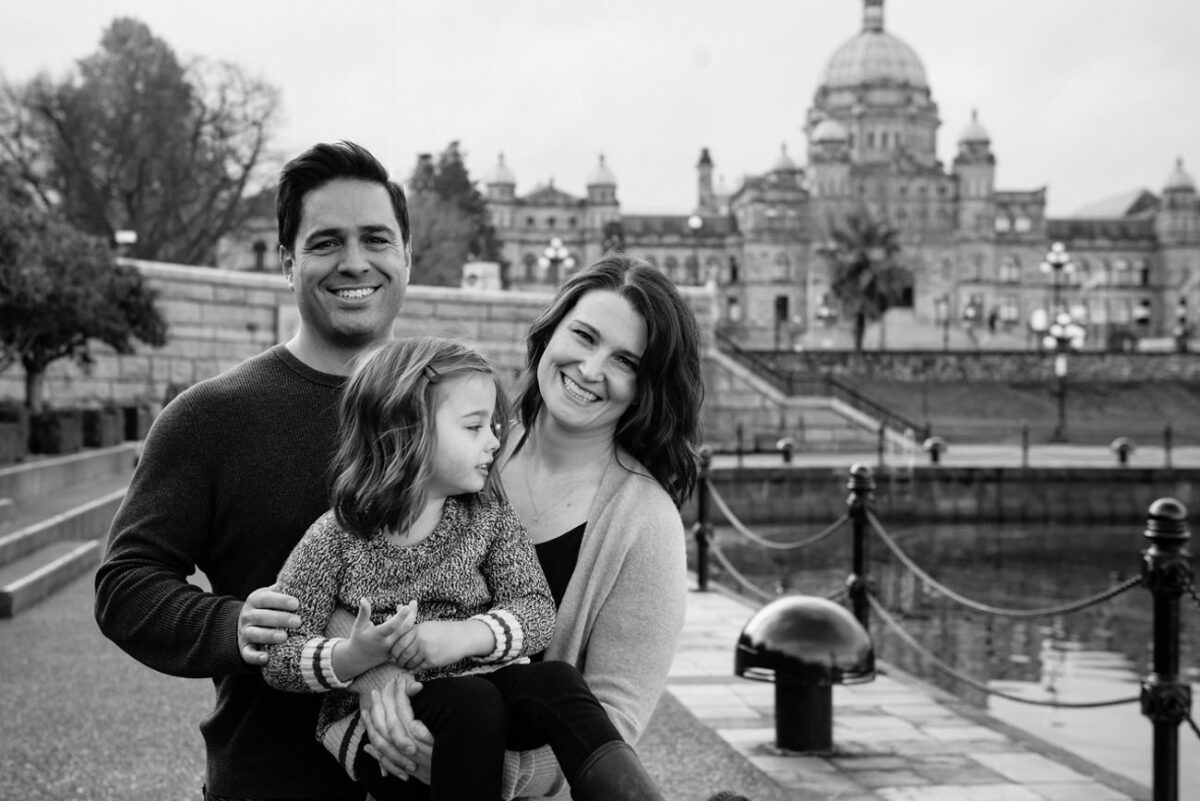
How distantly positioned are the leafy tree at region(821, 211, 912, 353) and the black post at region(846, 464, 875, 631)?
62180 millimetres

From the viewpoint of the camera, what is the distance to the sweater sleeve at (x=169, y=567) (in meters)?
2.55

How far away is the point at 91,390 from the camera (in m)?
26.5

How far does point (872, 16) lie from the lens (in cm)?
11812

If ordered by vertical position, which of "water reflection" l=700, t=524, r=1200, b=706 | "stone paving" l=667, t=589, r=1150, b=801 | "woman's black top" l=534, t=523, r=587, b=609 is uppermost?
"woman's black top" l=534, t=523, r=587, b=609

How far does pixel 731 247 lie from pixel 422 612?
96534mm

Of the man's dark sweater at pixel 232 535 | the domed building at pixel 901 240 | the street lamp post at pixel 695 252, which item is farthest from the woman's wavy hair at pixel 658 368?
the street lamp post at pixel 695 252

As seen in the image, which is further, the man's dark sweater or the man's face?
the man's face

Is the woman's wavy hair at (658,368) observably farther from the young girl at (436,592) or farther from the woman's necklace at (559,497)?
the young girl at (436,592)

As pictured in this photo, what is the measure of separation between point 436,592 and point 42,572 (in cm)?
830

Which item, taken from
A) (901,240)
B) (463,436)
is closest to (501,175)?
(901,240)

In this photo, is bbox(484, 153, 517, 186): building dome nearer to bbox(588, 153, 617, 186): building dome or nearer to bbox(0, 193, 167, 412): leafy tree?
bbox(588, 153, 617, 186): building dome

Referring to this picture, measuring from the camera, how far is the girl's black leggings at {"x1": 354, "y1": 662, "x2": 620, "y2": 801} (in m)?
2.38

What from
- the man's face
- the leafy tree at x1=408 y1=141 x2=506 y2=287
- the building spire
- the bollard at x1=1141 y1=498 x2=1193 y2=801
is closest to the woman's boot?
the man's face

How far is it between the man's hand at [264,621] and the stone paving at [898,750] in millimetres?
3887
